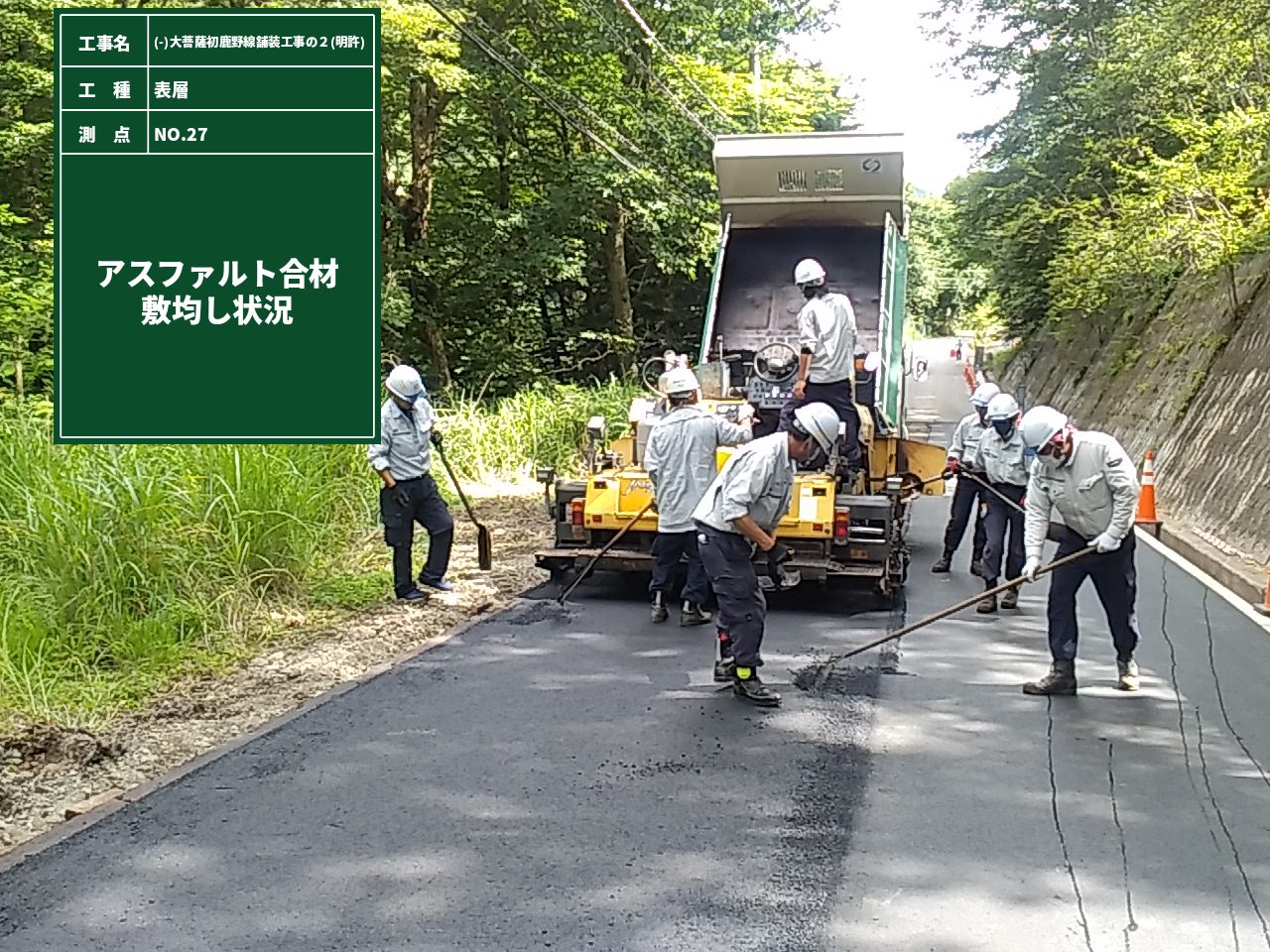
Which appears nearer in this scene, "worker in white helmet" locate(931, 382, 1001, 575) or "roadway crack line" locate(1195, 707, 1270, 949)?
"roadway crack line" locate(1195, 707, 1270, 949)

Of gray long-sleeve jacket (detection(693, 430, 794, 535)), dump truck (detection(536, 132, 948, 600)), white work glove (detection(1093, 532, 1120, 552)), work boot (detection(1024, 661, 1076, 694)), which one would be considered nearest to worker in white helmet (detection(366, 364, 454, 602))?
dump truck (detection(536, 132, 948, 600))

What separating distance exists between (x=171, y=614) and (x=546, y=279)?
1586 cm

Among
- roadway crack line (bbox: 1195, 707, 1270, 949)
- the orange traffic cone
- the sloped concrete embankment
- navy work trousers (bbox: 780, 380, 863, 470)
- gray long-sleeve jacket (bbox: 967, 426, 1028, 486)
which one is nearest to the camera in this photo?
roadway crack line (bbox: 1195, 707, 1270, 949)

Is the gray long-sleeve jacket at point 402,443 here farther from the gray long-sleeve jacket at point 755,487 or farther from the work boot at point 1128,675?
the work boot at point 1128,675

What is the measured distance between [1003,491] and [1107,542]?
305 cm

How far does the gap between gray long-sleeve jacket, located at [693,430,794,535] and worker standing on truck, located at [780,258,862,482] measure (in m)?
2.74

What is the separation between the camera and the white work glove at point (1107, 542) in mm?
6859

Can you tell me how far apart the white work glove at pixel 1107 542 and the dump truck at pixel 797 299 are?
287 cm

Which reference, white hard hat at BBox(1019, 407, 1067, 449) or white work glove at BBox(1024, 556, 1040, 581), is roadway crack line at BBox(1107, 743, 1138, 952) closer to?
white work glove at BBox(1024, 556, 1040, 581)

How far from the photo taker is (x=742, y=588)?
22.5 feet

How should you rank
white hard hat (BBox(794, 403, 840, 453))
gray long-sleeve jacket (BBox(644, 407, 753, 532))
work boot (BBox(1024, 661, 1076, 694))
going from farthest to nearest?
gray long-sleeve jacket (BBox(644, 407, 753, 532)) → work boot (BBox(1024, 661, 1076, 694)) → white hard hat (BBox(794, 403, 840, 453))

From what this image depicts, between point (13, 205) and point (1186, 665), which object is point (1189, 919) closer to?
point (1186, 665)

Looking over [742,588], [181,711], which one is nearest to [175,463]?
[181,711]

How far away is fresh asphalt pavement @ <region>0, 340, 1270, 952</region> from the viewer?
159 inches
